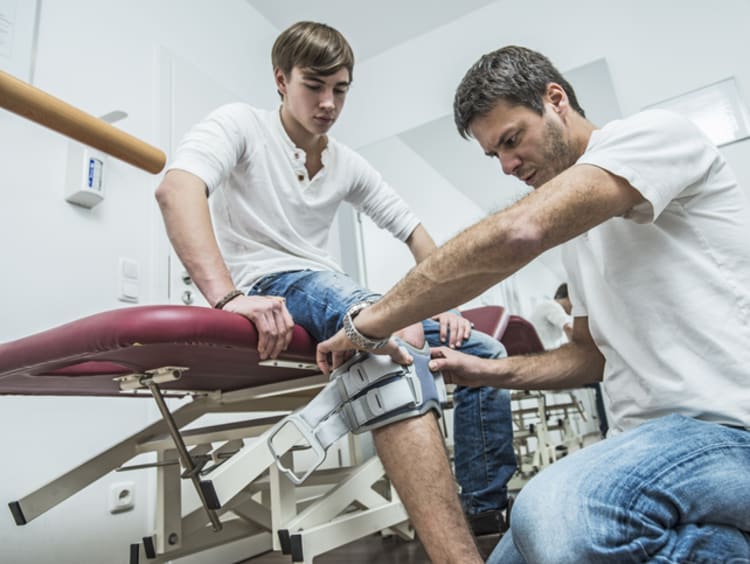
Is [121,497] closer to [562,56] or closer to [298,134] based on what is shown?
[298,134]

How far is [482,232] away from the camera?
78cm

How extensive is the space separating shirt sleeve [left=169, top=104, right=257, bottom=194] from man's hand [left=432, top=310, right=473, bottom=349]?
0.64 meters

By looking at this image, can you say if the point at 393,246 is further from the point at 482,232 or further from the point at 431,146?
the point at 482,232

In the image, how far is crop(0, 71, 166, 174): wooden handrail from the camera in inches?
34.6

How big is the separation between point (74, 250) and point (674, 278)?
71.7 inches

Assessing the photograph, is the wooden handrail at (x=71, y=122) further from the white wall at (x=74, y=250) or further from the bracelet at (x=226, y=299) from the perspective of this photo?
the white wall at (x=74, y=250)

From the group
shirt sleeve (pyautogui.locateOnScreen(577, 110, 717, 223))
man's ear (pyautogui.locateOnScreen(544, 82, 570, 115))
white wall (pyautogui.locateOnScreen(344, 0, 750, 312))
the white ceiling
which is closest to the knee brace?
shirt sleeve (pyautogui.locateOnScreen(577, 110, 717, 223))

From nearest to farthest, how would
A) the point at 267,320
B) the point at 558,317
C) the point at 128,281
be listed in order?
the point at 267,320 → the point at 128,281 → the point at 558,317

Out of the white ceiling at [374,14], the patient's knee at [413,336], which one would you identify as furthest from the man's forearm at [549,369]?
the white ceiling at [374,14]

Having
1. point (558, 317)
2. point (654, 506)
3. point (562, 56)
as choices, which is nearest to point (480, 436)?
point (654, 506)

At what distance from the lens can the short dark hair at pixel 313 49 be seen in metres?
1.46

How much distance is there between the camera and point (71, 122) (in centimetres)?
98

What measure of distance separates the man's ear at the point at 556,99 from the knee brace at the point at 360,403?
1.95 ft

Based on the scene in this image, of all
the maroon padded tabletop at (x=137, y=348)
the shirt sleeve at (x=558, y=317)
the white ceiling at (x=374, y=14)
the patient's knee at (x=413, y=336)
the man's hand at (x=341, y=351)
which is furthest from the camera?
the white ceiling at (x=374, y=14)
